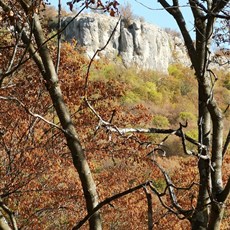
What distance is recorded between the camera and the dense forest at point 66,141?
265 cm

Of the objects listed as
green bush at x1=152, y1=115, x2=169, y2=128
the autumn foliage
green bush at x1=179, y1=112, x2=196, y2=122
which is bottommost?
green bush at x1=152, y1=115, x2=169, y2=128

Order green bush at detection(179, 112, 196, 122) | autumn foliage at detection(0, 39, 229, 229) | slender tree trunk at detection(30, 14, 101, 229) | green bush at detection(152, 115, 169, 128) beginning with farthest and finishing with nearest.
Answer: green bush at detection(179, 112, 196, 122) < green bush at detection(152, 115, 169, 128) < autumn foliage at detection(0, 39, 229, 229) < slender tree trunk at detection(30, 14, 101, 229)

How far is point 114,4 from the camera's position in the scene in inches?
129

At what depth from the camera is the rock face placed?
152ft

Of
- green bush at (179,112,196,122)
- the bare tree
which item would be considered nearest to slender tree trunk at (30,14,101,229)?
the bare tree

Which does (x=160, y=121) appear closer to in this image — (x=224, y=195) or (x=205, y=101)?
(x=205, y=101)

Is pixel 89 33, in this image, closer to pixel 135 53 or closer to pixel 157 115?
pixel 135 53

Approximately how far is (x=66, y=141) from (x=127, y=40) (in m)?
45.9

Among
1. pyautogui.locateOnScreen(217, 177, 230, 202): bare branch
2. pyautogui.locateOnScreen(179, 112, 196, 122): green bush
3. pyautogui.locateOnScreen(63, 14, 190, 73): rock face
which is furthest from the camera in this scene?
pyautogui.locateOnScreen(63, 14, 190, 73): rock face

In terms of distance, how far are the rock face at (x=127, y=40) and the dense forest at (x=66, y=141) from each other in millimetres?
32165

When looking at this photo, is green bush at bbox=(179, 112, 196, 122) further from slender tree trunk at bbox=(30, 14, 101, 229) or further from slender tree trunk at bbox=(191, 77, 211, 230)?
slender tree trunk at bbox=(30, 14, 101, 229)

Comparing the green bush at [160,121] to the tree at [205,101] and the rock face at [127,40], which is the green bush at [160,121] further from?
the tree at [205,101]

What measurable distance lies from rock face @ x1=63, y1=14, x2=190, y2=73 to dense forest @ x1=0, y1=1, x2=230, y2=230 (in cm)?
3216

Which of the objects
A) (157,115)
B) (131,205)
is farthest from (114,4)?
(157,115)
